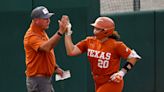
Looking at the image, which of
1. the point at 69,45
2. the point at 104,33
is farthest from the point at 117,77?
the point at 69,45

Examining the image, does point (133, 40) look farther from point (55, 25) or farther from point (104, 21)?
point (104, 21)

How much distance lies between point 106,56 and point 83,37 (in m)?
2.58

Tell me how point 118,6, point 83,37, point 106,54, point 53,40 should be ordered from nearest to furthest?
point 53,40 < point 106,54 < point 83,37 < point 118,6

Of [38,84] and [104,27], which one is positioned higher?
[104,27]

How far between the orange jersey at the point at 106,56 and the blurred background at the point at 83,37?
192cm

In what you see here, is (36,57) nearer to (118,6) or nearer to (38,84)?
(38,84)

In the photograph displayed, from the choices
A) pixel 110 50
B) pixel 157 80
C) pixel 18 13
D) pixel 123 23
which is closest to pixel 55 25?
pixel 18 13

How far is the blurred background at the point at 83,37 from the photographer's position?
7.96m

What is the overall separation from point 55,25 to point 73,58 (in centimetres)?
70

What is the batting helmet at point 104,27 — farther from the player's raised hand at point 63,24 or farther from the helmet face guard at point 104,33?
the player's raised hand at point 63,24

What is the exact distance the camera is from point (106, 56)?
6.33m

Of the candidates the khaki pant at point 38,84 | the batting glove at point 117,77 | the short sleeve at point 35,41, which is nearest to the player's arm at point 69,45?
the short sleeve at point 35,41

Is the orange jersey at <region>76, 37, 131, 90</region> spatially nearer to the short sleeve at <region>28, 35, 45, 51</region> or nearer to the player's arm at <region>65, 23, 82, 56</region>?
the player's arm at <region>65, 23, 82, 56</region>

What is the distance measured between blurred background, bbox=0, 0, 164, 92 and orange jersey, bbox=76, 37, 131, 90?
75.7 inches
